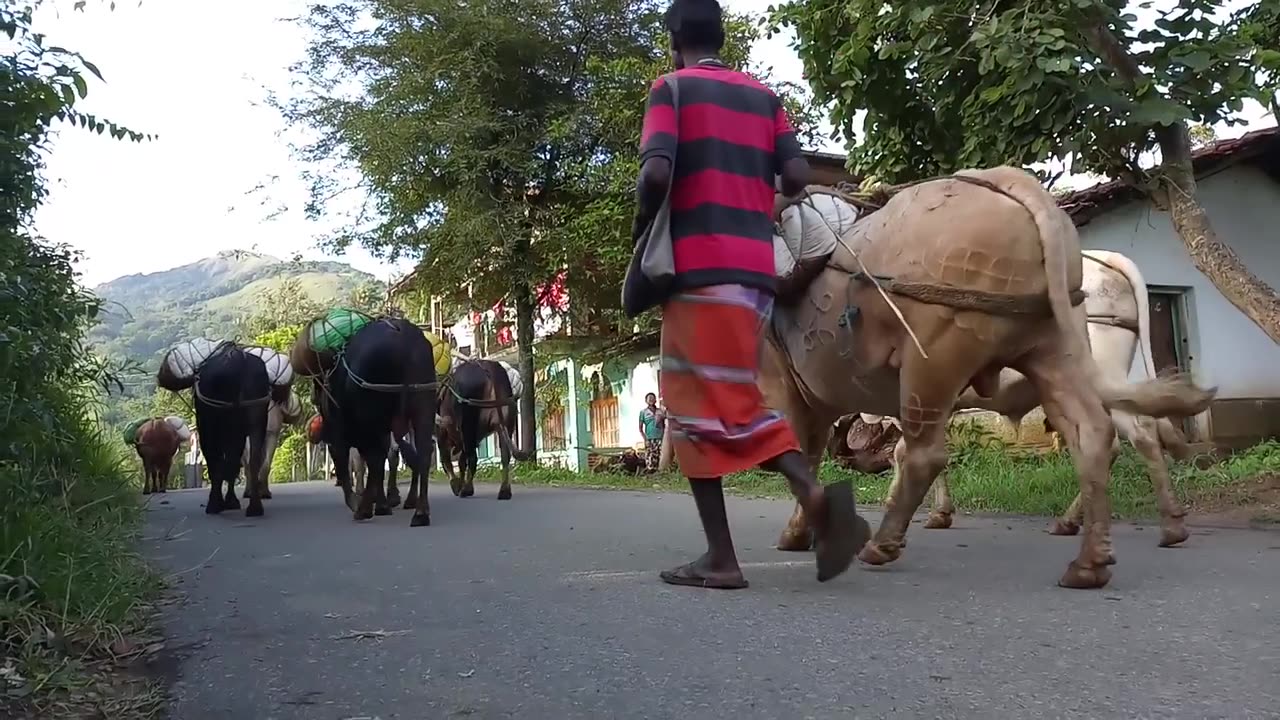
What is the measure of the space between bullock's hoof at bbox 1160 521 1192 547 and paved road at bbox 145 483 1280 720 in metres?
0.13

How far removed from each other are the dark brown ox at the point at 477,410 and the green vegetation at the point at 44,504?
19.6ft

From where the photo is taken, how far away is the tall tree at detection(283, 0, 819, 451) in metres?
17.9

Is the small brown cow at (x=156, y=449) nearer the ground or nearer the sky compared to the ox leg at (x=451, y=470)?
nearer the sky

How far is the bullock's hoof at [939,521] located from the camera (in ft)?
23.1

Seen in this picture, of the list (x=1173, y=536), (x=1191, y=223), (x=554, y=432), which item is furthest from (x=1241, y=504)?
(x=554, y=432)

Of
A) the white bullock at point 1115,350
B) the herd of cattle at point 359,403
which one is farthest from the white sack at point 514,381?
the white bullock at point 1115,350

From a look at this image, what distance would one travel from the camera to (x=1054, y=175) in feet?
26.6

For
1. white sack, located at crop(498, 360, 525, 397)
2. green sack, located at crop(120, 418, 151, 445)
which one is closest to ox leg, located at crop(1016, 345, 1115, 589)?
white sack, located at crop(498, 360, 525, 397)

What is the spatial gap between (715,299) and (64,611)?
94.1 inches

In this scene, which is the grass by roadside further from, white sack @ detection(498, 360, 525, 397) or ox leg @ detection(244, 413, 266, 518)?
ox leg @ detection(244, 413, 266, 518)

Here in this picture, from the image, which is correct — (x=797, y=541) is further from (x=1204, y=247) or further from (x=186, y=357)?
(x=186, y=357)

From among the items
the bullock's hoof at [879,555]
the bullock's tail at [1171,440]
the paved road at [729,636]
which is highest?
the bullock's tail at [1171,440]

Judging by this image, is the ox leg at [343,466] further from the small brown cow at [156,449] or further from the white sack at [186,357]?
the small brown cow at [156,449]

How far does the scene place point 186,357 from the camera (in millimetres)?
10156
